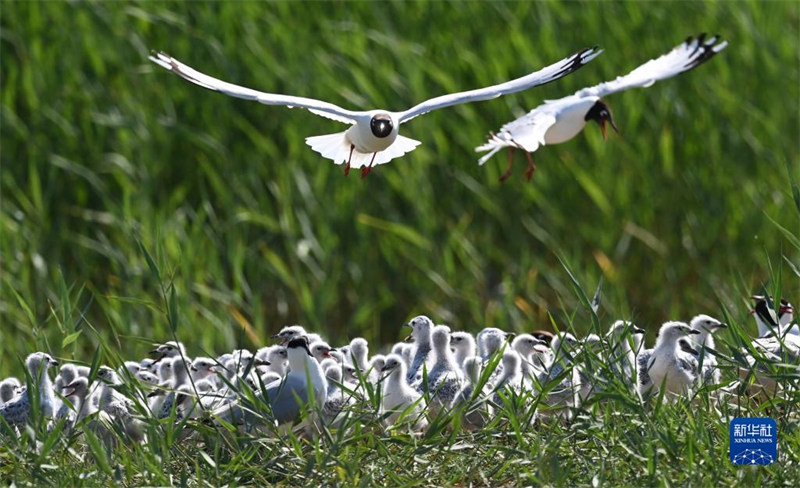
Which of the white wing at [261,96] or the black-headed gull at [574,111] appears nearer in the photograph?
the white wing at [261,96]

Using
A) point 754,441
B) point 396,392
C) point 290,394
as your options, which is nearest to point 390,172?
point 396,392

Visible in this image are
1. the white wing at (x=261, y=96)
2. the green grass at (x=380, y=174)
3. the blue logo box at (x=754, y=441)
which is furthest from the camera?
the green grass at (x=380, y=174)

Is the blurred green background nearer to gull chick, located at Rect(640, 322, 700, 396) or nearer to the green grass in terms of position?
the green grass

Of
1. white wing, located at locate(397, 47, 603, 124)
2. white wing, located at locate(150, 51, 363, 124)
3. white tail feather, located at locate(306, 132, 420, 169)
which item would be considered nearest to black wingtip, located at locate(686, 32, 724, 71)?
white wing, located at locate(397, 47, 603, 124)

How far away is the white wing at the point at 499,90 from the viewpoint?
524 centimetres

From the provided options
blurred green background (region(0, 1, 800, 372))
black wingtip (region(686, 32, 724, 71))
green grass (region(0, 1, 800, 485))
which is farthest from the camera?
blurred green background (region(0, 1, 800, 372))

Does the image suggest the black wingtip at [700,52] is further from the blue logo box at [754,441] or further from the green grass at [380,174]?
the green grass at [380,174]

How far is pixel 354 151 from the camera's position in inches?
227

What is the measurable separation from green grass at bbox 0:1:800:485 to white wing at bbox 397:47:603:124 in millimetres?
3856

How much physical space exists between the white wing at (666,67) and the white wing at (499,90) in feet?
0.94

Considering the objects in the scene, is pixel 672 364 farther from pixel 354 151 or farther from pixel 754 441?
pixel 354 151

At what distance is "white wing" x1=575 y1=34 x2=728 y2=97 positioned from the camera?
5859 mm

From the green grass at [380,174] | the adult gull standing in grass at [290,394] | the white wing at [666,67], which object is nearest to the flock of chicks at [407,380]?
the adult gull standing in grass at [290,394]

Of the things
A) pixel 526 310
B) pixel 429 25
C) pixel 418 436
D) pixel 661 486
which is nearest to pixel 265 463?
pixel 418 436
